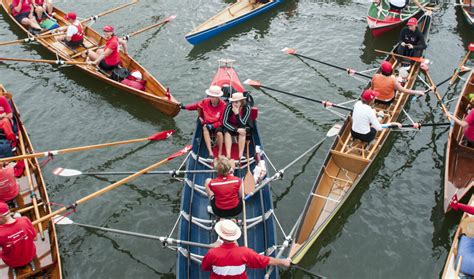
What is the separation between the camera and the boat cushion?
373 inches

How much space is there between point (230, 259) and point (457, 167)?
28.6 ft

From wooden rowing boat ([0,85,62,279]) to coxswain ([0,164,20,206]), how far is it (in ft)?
1.21

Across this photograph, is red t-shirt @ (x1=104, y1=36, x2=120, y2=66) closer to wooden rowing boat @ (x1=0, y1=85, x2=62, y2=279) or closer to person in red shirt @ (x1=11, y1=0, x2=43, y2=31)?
wooden rowing boat @ (x1=0, y1=85, x2=62, y2=279)

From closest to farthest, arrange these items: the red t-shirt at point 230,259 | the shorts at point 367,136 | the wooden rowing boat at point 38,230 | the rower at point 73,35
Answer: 1. the red t-shirt at point 230,259
2. the wooden rowing boat at point 38,230
3. the shorts at point 367,136
4. the rower at point 73,35

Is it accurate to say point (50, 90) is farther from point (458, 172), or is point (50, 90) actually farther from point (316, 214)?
point (458, 172)

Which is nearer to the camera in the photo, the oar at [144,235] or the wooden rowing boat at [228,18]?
the oar at [144,235]

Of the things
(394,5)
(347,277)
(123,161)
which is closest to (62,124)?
(123,161)

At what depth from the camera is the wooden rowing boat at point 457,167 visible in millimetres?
11930

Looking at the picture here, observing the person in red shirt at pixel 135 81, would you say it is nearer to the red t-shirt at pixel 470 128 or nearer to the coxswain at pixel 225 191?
the coxswain at pixel 225 191

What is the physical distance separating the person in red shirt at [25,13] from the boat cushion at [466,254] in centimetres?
1959

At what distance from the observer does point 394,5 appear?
21.2 meters

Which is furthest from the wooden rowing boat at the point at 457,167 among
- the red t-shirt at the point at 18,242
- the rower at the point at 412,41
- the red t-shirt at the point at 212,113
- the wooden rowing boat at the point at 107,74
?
the red t-shirt at the point at 18,242

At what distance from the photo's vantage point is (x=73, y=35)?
18.9 meters

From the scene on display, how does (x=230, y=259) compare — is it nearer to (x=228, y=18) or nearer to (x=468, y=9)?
(x=228, y=18)
